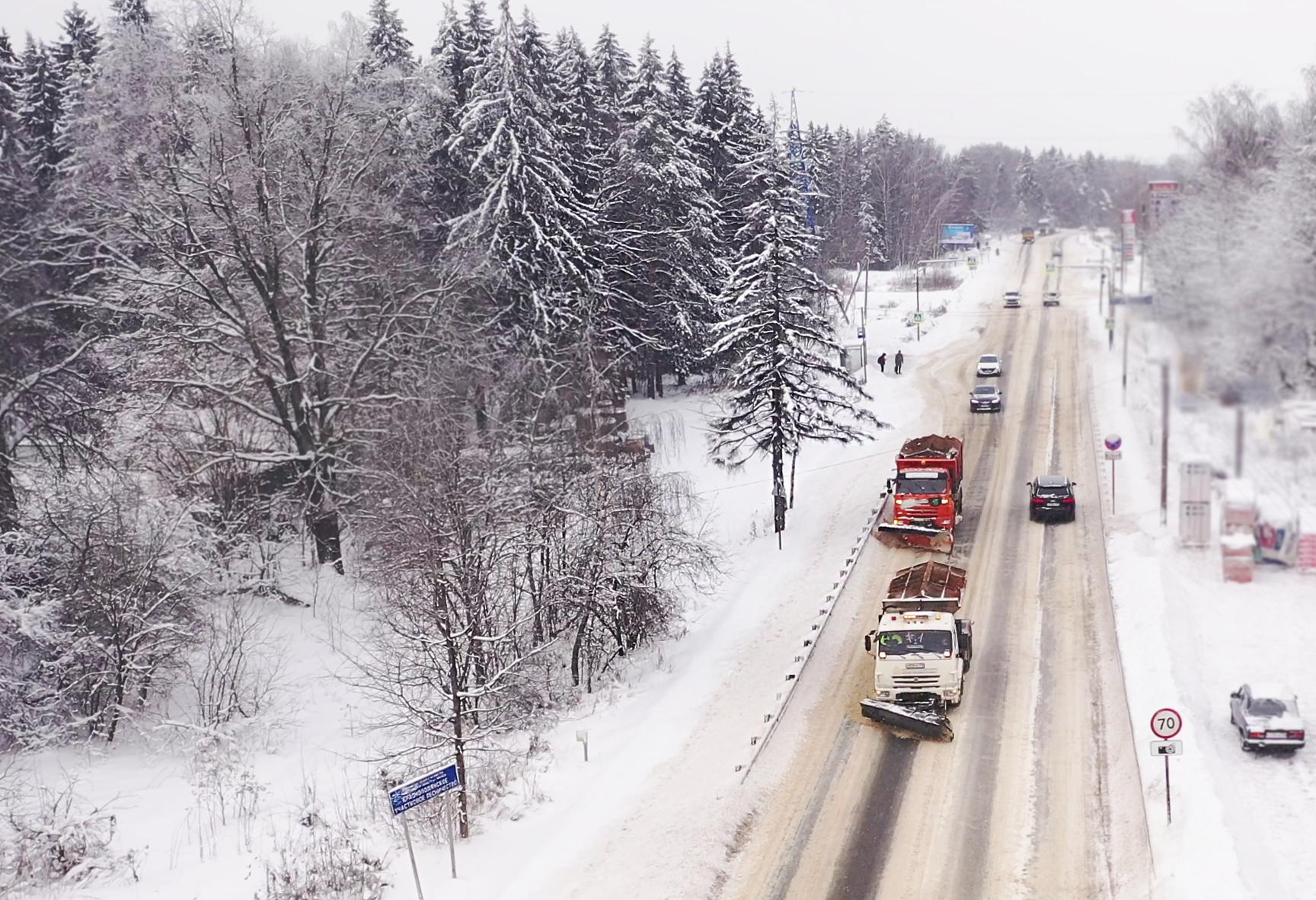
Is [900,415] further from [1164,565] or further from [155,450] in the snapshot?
[1164,565]

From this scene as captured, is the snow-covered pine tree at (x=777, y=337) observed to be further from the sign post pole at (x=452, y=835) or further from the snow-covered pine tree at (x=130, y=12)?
the snow-covered pine tree at (x=130, y=12)

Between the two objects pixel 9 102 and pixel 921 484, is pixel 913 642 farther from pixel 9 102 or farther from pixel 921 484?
pixel 9 102

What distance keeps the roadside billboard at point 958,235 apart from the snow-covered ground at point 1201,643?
52.5 metres

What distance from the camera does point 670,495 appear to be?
3297 cm

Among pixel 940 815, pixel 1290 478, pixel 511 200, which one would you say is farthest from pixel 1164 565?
pixel 511 200

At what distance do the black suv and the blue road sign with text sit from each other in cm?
2282

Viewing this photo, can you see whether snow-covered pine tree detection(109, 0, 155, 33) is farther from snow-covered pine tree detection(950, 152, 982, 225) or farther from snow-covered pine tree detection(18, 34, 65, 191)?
snow-covered pine tree detection(950, 152, 982, 225)

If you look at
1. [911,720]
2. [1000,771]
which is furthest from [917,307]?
[1000,771]

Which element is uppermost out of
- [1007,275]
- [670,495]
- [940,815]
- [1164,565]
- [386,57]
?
[386,57]

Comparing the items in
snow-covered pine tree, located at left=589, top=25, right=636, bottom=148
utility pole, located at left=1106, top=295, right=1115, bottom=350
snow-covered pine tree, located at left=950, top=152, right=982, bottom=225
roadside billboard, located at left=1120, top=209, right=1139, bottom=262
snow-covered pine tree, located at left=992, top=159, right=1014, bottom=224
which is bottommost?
utility pole, located at left=1106, top=295, right=1115, bottom=350

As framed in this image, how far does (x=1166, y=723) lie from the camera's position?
15.9 meters

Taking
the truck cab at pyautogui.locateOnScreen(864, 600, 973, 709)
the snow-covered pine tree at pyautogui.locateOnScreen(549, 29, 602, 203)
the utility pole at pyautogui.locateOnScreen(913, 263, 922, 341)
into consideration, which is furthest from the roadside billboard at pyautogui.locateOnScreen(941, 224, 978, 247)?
the truck cab at pyautogui.locateOnScreen(864, 600, 973, 709)

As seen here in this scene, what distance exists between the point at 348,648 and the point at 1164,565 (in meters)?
24.9

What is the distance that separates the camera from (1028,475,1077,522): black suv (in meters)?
32.4
